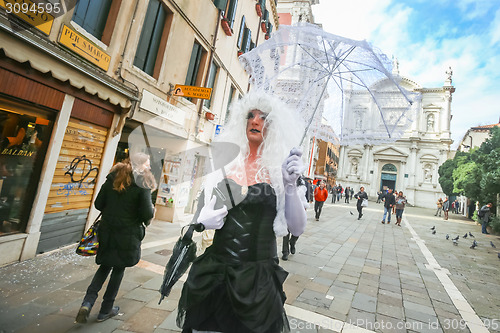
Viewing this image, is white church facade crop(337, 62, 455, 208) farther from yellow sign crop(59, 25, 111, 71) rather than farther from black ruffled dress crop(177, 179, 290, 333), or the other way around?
black ruffled dress crop(177, 179, 290, 333)

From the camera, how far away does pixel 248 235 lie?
1.48 metres

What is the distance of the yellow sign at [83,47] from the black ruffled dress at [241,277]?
4637mm

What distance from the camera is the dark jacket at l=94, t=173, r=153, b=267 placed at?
2.62m

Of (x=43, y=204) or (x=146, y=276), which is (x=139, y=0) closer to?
(x=43, y=204)

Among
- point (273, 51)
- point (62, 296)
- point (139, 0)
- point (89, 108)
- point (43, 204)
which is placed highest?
point (139, 0)

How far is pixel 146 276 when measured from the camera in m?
3.90

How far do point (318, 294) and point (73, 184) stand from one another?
16.2 feet

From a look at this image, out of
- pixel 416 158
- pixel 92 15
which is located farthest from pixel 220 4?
pixel 416 158

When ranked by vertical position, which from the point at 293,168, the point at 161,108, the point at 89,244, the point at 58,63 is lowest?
the point at 89,244

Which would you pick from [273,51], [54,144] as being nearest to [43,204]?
[54,144]

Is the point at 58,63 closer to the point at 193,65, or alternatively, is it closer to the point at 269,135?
the point at 269,135

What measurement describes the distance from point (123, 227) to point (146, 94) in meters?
4.56

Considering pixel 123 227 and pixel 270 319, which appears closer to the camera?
pixel 270 319

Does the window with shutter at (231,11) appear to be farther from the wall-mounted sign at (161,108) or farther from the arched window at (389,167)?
the arched window at (389,167)
